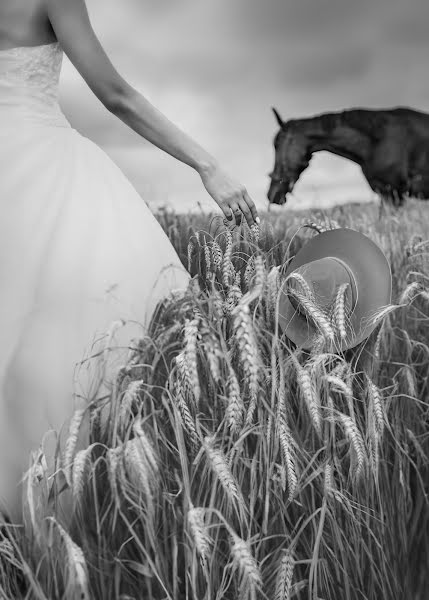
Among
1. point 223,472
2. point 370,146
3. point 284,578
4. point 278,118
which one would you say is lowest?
point 284,578

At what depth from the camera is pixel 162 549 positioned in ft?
5.26

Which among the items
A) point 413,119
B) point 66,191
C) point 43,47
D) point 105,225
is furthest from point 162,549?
point 413,119

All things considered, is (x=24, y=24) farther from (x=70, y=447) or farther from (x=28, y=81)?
(x=70, y=447)

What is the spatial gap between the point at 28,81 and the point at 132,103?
0.41 m

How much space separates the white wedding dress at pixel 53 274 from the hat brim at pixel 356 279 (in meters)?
0.38

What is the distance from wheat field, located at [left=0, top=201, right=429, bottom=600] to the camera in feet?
4.99

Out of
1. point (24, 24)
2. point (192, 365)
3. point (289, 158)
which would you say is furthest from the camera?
point (289, 158)

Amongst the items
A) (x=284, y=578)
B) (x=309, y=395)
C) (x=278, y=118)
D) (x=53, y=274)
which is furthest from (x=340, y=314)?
(x=278, y=118)

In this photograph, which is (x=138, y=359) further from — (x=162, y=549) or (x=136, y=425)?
(x=162, y=549)

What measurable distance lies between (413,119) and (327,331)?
7.63 m

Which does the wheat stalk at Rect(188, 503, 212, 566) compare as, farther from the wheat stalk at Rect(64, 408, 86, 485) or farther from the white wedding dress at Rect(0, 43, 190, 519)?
the white wedding dress at Rect(0, 43, 190, 519)

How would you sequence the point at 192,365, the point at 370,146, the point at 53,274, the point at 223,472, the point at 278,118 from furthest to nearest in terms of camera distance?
the point at 278,118, the point at 370,146, the point at 53,274, the point at 192,365, the point at 223,472

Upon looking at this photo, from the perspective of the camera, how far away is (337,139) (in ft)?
28.3

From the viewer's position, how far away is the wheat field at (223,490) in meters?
1.52
